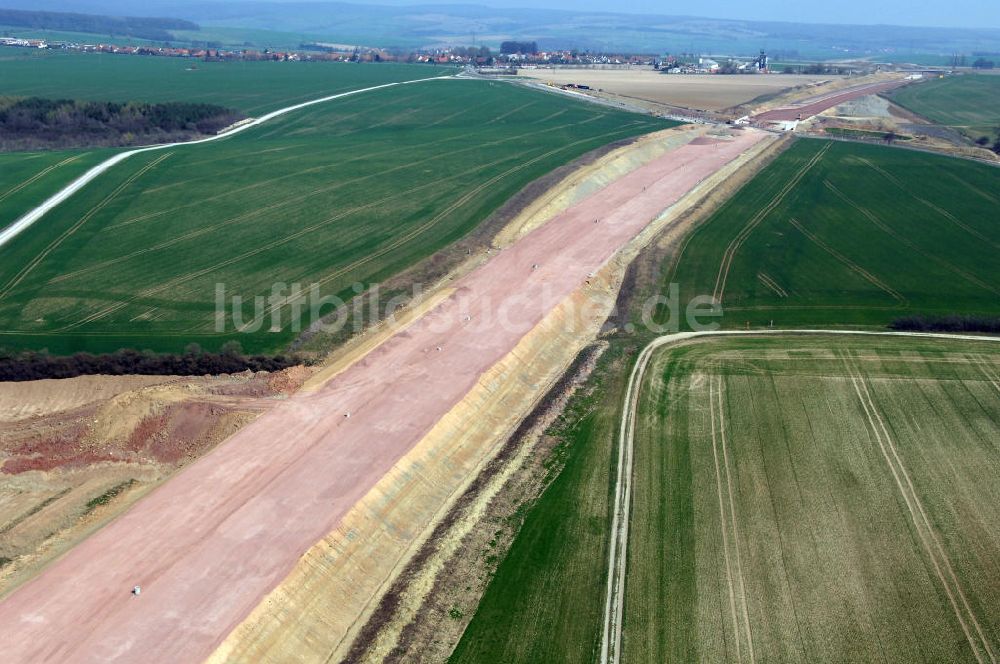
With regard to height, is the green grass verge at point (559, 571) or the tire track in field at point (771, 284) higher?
the tire track in field at point (771, 284)

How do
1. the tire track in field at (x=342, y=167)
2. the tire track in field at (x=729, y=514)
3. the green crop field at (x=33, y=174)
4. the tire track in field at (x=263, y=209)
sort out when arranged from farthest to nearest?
the green crop field at (x=33, y=174) < the tire track in field at (x=342, y=167) < the tire track in field at (x=263, y=209) < the tire track in field at (x=729, y=514)

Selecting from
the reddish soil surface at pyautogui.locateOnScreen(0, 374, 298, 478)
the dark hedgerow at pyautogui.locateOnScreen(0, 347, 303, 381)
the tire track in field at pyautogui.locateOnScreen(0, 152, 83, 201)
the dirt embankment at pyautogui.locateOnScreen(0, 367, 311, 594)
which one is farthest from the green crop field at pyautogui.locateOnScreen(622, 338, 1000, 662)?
the tire track in field at pyautogui.locateOnScreen(0, 152, 83, 201)

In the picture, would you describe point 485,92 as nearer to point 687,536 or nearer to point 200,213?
point 200,213

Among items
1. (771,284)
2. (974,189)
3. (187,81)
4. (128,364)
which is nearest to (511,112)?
(974,189)

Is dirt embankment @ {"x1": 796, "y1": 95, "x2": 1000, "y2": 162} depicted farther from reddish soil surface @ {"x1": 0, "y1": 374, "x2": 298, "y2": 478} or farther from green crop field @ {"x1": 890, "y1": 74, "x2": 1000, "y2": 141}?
reddish soil surface @ {"x1": 0, "y1": 374, "x2": 298, "y2": 478}

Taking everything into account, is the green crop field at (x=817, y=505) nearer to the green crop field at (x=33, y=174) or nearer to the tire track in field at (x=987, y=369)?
the tire track in field at (x=987, y=369)

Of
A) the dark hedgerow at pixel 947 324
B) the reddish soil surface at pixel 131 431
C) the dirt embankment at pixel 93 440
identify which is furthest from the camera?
the dark hedgerow at pixel 947 324

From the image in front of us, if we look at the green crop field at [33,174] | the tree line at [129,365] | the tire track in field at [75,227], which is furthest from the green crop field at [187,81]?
the tree line at [129,365]

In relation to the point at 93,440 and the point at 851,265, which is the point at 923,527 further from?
the point at 93,440
